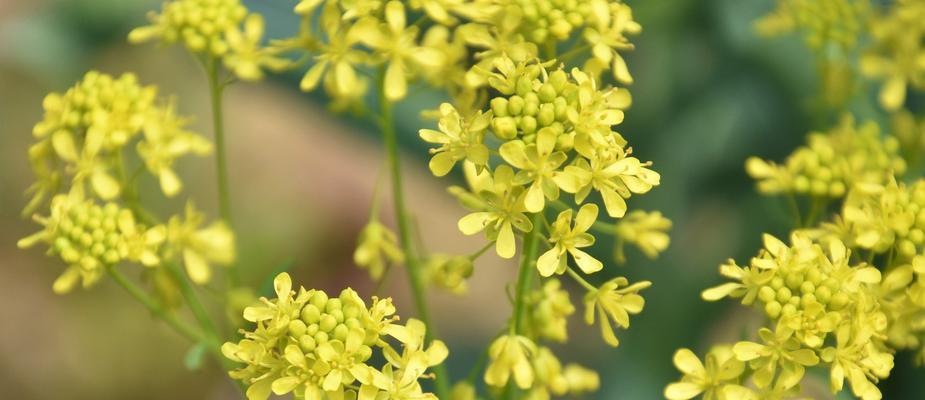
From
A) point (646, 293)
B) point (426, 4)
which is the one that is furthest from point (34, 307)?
point (426, 4)

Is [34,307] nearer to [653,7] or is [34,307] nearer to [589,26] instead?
[653,7]

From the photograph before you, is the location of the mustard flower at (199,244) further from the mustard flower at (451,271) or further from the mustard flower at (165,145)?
the mustard flower at (451,271)

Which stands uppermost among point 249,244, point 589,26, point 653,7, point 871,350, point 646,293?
point 249,244

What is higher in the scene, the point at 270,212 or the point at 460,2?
the point at 270,212

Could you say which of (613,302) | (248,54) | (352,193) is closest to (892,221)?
(613,302)

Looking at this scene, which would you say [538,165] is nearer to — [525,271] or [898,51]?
[525,271]

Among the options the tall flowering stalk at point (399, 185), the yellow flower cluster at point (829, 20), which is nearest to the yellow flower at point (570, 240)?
the tall flowering stalk at point (399, 185)

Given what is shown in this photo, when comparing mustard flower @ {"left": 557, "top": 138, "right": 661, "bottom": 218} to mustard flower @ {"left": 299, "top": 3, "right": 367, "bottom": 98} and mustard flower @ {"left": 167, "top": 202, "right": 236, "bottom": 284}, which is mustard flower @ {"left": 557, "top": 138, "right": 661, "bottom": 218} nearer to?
mustard flower @ {"left": 299, "top": 3, "right": 367, "bottom": 98}
